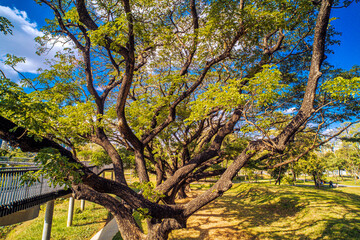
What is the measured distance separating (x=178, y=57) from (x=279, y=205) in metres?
10.2

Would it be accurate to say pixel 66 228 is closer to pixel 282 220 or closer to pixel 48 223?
pixel 48 223

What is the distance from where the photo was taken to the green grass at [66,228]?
30.8 ft

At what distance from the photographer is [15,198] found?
522cm

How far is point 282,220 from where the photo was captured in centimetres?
853

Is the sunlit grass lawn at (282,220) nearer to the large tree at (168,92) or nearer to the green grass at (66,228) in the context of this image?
the large tree at (168,92)

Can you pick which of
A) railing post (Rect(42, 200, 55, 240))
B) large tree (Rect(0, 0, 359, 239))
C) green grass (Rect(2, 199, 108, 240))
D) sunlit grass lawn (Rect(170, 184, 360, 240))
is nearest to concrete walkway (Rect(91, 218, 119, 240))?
green grass (Rect(2, 199, 108, 240))

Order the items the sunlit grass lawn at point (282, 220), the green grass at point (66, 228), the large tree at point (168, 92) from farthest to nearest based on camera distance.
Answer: the green grass at point (66, 228) < the sunlit grass lawn at point (282, 220) < the large tree at point (168, 92)

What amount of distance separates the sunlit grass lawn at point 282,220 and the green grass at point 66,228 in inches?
221

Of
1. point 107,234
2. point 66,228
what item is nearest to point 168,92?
point 107,234

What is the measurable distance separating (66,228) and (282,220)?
39.8ft

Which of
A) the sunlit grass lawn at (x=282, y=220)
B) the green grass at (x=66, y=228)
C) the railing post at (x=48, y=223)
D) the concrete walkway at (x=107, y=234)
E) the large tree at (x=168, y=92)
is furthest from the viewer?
the green grass at (x=66, y=228)

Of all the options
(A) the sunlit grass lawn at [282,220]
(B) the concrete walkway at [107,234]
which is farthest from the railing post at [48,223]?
(A) the sunlit grass lawn at [282,220]

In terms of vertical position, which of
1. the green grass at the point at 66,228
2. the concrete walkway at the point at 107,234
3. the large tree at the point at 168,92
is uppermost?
the large tree at the point at 168,92

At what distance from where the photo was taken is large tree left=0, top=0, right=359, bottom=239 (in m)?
3.41
